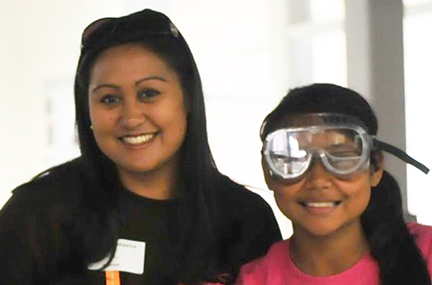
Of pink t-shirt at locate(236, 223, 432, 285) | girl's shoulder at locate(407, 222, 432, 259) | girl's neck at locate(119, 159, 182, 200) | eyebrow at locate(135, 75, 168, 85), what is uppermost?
eyebrow at locate(135, 75, 168, 85)

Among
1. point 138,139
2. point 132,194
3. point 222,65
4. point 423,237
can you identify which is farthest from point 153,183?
point 222,65

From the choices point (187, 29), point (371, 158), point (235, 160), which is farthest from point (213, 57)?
point (371, 158)

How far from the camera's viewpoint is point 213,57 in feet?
11.6

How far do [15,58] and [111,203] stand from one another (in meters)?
2.39

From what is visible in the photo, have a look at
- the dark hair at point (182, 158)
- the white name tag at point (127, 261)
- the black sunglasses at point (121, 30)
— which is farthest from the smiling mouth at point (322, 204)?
the black sunglasses at point (121, 30)

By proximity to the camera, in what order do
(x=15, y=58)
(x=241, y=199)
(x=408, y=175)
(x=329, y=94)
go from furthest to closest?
1. (x=15, y=58)
2. (x=408, y=175)
3. (x=241, y=199)
4. (x=329, y=94)

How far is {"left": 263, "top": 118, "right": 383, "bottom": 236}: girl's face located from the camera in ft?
4.81

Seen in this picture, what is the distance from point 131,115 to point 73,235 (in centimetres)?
34

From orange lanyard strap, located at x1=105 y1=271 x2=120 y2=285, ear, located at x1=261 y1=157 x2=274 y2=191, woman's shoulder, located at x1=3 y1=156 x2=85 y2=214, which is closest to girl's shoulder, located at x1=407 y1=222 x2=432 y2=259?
ear, located at x1=261 y1=157 x2=274 y2=191

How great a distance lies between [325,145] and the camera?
1486mm

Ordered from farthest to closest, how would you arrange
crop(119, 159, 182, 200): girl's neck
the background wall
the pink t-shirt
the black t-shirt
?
1. the background wall
2. crop(119, 159, 182, 200): girl's neck
3. the black t-shirt
4. the pink t-shirt

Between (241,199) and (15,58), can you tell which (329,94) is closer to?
(241,199)

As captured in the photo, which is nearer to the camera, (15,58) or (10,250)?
(10,250)

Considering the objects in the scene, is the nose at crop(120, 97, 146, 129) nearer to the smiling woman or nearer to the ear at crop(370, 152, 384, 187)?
the smiling woman
